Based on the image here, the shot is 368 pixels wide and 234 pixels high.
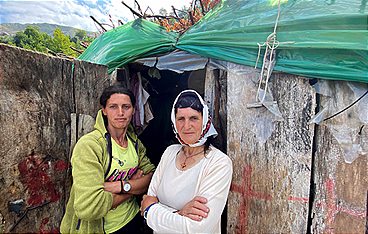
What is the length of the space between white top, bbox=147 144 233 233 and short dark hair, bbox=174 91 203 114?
302 millimetres

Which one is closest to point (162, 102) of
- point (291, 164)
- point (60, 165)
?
point (60, 165)

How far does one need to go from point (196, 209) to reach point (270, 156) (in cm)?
Result: 67

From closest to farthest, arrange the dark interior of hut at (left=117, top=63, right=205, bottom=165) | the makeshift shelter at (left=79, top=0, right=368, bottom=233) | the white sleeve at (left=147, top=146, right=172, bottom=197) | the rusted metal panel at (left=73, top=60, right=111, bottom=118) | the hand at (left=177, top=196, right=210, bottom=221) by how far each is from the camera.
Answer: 1. the hand at (left=177, top=196, right=210, bottom=221)
2. the makeshift shelter at (left=79, top=0, right=368, bottom=233)
3. the white sleeve at (left=147, top=146, right=172, bottom=197)
4. the rusted metal panel at (left=73, top=60, right=111, bottom=118)
5. the dark interior of hut at (left=117, top=63, right=205, bottom=165)

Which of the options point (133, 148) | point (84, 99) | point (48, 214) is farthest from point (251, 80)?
point (48, 214)

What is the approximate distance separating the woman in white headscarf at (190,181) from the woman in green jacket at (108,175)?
0.22m

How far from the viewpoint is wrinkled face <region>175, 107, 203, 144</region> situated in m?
1.74

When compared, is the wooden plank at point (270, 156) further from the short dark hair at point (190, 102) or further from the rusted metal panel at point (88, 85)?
the rusted metal panel at point (88, 85)

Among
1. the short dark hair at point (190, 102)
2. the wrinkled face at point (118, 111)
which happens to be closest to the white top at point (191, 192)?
the short dark hair at point (190, 102)

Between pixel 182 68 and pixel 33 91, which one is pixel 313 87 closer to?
pixel 182 68

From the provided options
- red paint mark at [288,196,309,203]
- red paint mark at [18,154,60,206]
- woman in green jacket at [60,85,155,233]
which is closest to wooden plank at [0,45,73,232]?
red paint mark at [18,154,60,206]

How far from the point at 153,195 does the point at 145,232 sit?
3.84 feet

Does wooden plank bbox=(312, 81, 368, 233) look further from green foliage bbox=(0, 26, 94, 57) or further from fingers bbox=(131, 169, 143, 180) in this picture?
green foliage bbox=(0, 26, 94, 57)

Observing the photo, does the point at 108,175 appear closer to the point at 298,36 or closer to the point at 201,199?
the point at 201,199

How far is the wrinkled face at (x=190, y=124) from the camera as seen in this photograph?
1.74 m
